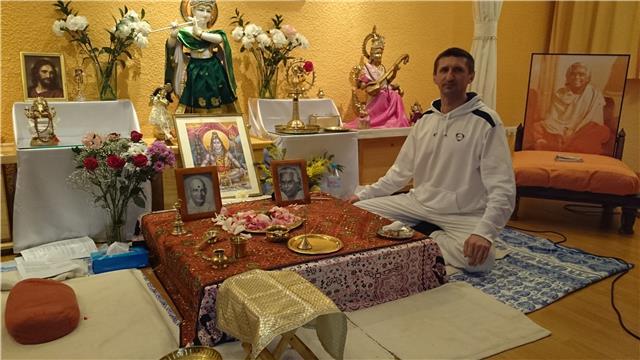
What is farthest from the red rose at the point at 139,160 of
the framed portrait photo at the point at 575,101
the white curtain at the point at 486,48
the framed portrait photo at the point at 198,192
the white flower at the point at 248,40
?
the framed portrait photo at the point at 575,101

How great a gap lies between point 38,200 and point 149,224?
2.86 ft

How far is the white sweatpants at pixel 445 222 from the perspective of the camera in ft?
8.30

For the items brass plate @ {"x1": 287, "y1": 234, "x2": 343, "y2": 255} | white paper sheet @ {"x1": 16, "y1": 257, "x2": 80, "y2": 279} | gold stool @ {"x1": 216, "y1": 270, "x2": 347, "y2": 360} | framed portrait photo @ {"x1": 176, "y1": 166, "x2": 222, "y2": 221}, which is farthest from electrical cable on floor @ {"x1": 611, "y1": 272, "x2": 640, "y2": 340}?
white paper sheet @ {"x1": 16, "y1": 257, "x2": 80, "y2": 279}

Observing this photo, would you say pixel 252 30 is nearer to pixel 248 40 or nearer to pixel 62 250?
pixel 248 40

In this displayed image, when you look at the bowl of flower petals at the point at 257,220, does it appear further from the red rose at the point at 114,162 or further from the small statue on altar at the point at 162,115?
the small statue on altar at the point at 162,115

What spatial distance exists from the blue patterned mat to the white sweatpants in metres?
0.09

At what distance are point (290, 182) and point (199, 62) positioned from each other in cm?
141

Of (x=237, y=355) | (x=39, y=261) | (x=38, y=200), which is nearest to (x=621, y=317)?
(x=237, y=355)

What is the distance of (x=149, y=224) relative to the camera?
7.73 ft

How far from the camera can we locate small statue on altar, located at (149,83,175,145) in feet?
10.9

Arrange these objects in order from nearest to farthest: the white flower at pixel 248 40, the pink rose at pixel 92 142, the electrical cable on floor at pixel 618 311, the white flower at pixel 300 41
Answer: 1. the electrical cable on floor at pixel 618 311
2. the pink rose at pixel 92 142
3. the white flower at pixel 248 40
4. the white flower at pixel 300 41

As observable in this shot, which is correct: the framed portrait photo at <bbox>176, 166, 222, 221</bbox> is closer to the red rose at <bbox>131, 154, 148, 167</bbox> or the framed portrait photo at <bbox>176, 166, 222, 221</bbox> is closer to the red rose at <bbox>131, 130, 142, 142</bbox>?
the red rose at <bbox>131, 154, 148, 167</bbox>

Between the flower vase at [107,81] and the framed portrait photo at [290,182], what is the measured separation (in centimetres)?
152

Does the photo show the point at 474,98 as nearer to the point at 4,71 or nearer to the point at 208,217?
the point at 208,217
